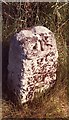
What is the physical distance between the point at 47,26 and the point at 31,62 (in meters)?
0.61

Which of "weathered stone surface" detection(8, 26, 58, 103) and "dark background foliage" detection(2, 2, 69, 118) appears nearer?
"weathered stone surface" detection(8, 26, 58, 103)

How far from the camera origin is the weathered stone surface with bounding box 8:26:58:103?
215 centimetres

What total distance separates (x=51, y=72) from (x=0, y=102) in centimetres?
37

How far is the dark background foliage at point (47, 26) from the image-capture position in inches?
90.4

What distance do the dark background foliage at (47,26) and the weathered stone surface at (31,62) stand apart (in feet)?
0.29

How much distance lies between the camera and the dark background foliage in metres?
2.29

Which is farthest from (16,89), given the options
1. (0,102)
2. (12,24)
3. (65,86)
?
(12,24)

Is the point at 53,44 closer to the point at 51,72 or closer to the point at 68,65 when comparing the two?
the point at 51,72

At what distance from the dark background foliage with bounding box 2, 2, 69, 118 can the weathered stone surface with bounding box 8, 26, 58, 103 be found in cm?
9

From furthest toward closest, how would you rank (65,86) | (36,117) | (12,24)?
(12,24) → (65,86) → (36,117)

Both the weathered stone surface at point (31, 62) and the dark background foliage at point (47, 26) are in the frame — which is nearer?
the weathered stone surface at point (31, 62)

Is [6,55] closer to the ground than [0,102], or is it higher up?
higher up

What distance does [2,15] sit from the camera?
9.16 feet

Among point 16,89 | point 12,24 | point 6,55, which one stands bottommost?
point 16,89
